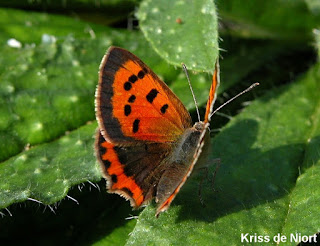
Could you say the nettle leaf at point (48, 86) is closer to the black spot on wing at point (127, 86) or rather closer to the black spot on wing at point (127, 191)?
the black spot on wing at point (127, 191)

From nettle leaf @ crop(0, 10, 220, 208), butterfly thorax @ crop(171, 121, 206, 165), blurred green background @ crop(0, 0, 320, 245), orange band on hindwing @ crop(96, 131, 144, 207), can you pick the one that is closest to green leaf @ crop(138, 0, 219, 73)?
blurred green background @ crop(0, 0, 320, 245)

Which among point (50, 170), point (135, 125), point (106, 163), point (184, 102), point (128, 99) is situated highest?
point (128, 99)

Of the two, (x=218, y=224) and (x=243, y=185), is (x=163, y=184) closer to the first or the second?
(x=218, y=224)

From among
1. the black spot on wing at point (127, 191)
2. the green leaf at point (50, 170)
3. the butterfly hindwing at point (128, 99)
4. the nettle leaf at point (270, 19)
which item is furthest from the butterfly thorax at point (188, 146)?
the nettle leaf at point (270, 19)

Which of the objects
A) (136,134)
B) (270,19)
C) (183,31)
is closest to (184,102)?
(183,31)

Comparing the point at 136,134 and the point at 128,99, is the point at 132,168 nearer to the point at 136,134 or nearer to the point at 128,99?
the point at 136,134

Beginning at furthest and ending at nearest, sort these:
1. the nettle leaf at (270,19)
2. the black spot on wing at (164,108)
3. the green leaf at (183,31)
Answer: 1. the nettle leaf at (270,19)
2. the green leaf at (183,31)
3. the black spot on wing at (164,108)
